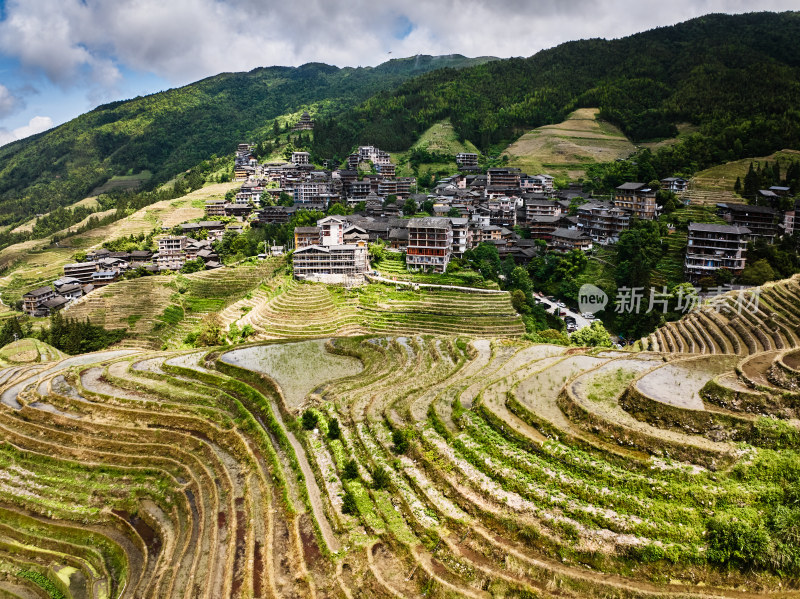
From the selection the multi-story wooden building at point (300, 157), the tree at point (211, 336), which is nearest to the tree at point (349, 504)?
the tree at point (211, 336)

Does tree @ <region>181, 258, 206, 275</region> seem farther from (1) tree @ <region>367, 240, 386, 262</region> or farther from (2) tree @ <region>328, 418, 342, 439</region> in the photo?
(2) tree @ <region>328, 418, 342, 439</region>

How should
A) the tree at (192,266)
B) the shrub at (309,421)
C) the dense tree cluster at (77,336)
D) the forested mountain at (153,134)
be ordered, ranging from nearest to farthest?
the shrub at (309,421), the dense tree cluster at (77,336), the tree at (192,266), the forested mountain at (153,134)

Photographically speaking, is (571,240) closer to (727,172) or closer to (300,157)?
(727,172)

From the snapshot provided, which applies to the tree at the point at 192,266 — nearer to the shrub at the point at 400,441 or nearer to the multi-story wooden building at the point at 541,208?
the multi-story wooden building at the point at 541,208

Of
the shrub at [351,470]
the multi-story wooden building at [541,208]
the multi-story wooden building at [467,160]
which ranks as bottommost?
the shrub at [351,470]

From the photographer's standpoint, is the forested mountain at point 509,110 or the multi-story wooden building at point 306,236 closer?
the multi-story wooden building at point 306,236

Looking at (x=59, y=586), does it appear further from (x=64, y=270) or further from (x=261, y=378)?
(x=64, y=270)

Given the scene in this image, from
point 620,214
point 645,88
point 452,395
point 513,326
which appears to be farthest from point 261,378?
point 645,88
